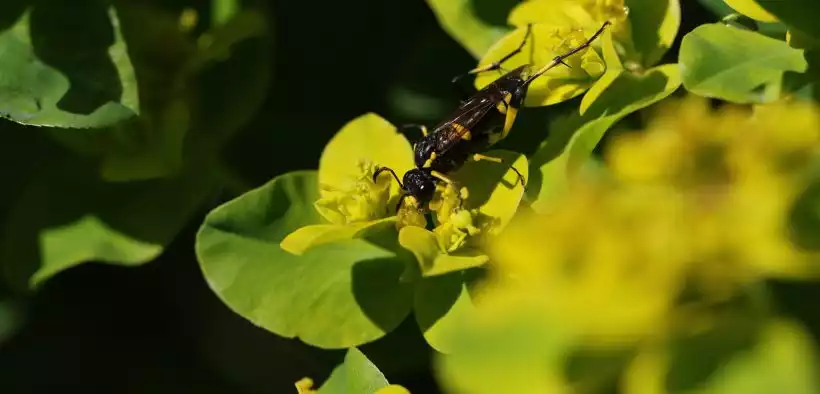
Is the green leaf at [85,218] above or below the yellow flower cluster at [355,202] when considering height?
below

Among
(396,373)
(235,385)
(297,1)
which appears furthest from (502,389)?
(297,1)

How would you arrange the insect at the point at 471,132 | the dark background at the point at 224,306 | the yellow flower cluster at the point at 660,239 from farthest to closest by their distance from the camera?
the dark background at the point at 224,306
the insect at the point at 471,132
the yellow flower cluster at the point at 660,239

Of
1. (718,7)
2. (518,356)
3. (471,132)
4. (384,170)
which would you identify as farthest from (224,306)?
(518,356)

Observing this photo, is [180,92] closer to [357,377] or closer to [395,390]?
[357,377]

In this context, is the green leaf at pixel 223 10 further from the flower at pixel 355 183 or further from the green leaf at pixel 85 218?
the flower at pixel 355 183

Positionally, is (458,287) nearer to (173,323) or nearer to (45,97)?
(45,97)

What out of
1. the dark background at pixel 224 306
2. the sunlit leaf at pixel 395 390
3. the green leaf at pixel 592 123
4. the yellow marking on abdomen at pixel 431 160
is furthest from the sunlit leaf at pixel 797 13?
the dark background at pixel 224 306

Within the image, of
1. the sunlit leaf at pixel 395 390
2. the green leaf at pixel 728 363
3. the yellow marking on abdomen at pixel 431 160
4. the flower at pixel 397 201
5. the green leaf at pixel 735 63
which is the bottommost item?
the sunlit leaf at pixel 395 390

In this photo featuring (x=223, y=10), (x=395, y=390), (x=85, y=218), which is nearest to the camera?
(x=395, y=390)
